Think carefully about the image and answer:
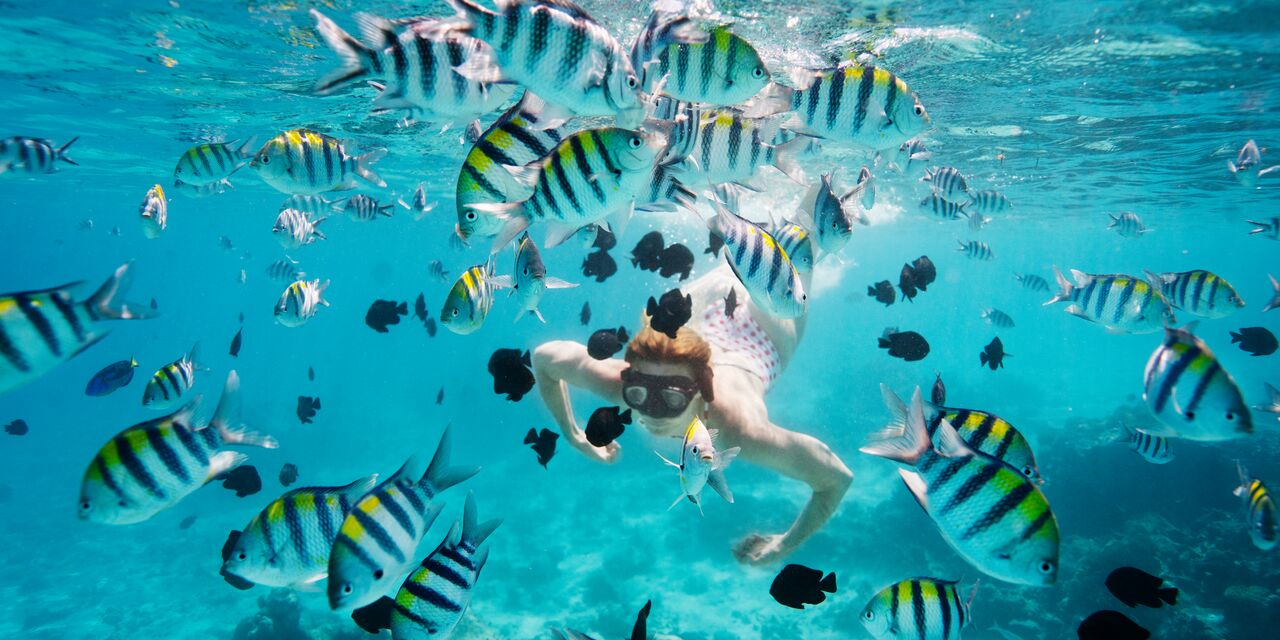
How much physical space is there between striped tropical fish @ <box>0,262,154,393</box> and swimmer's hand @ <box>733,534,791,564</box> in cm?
517

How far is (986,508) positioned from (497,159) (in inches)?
107

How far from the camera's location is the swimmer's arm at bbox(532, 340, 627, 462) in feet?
21.7

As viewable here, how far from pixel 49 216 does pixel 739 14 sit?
63.6 metres

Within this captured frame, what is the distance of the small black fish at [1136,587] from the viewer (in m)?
3.33

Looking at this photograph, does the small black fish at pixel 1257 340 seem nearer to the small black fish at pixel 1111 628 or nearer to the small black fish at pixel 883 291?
the small black fish at pixel 883 291

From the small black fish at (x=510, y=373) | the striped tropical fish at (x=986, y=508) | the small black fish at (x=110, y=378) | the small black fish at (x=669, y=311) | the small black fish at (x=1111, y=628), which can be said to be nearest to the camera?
the striped tropical fish at (x=986, y=508)

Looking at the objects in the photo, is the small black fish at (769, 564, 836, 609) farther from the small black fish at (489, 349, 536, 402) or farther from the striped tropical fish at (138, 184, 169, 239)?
the striped tropical fish at (138, 184, 169, 239)

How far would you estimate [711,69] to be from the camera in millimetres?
3551

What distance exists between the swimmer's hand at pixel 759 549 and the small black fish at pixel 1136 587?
9.24 ft

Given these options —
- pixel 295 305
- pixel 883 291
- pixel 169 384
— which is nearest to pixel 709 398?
pixel 883 291

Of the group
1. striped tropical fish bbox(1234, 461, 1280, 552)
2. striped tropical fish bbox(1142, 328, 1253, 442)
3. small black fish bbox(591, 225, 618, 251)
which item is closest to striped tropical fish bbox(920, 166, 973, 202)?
striped tropical fish bbox(1234, 461, 1280, 552)

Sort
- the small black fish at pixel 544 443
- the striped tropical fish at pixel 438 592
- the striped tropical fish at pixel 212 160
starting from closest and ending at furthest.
→ the striped tropical fish at pixel 438 592, the small black fish at pixel 544 443, the striped tropical fish at pixel 212 160

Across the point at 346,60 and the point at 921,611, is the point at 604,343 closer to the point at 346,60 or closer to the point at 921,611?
the point at 346,60

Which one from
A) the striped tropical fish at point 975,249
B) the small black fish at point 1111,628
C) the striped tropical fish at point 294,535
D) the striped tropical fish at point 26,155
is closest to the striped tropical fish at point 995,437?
the small black fish at point 1111,628
